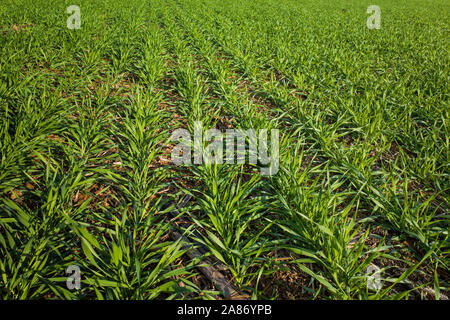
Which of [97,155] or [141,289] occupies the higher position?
[97,155]

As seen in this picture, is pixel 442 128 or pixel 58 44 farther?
pixel 58 44

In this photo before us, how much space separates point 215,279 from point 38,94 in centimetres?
277

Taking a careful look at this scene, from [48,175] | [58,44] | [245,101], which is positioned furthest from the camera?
[58,44]

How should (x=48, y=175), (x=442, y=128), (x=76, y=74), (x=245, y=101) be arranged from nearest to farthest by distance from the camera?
(x=48, y=175) → (x=442, y=128) → (x=245, y=101) → (x=76, y=74)

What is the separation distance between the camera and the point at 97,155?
1.91 meters

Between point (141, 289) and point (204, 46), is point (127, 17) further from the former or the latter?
point (141, 289)

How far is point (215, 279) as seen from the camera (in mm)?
1159

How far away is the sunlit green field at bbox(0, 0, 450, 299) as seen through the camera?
1.12 metres

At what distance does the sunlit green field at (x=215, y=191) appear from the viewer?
44.2 inches

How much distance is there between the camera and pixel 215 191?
4.81 feet

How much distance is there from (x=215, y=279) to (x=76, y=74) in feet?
10.8

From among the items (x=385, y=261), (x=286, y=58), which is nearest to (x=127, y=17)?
(x=286, y=58)

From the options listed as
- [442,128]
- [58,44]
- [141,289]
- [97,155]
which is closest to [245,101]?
[97,155]
